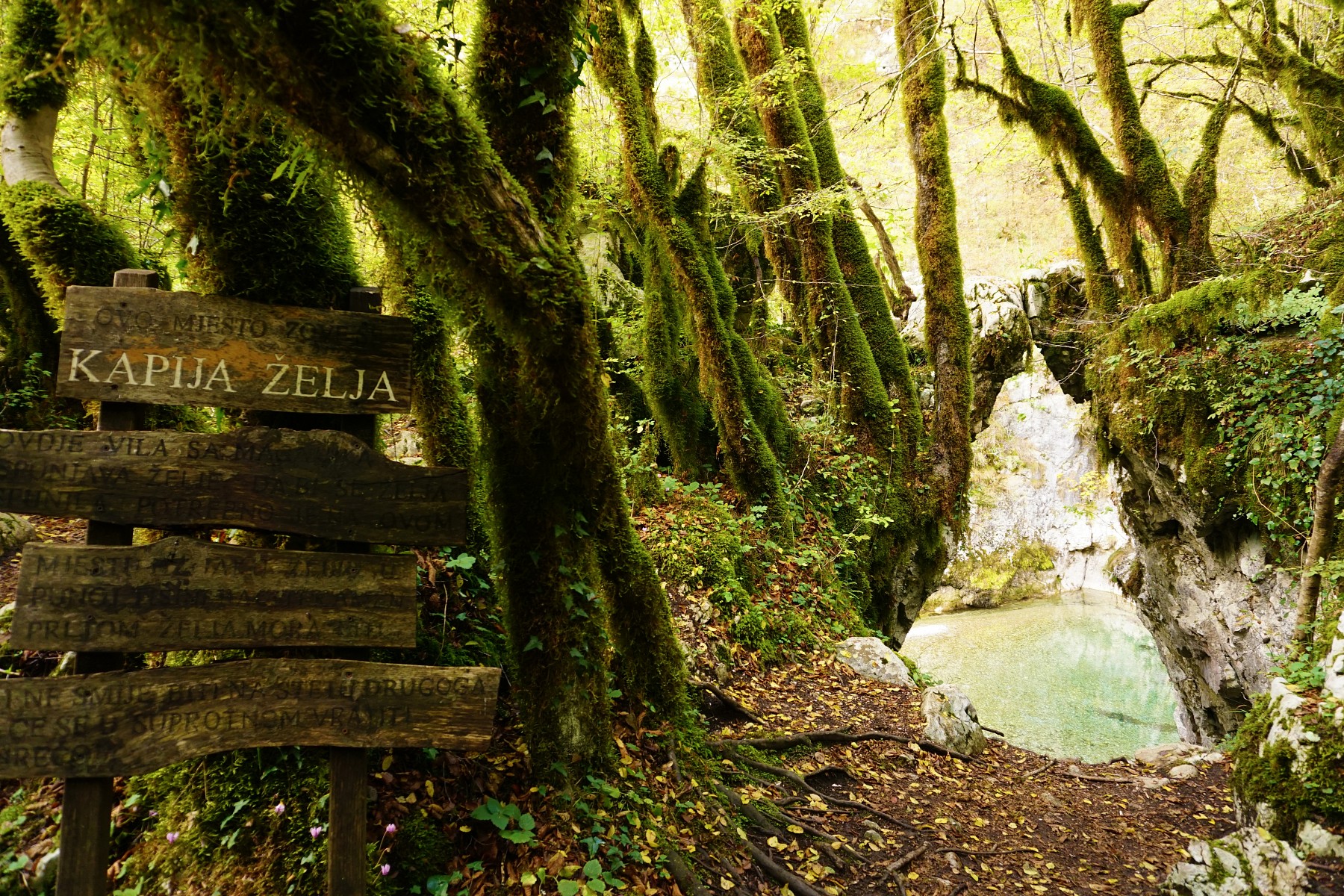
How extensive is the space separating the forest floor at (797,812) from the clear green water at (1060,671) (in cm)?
520

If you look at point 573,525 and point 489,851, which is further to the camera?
point 573,525

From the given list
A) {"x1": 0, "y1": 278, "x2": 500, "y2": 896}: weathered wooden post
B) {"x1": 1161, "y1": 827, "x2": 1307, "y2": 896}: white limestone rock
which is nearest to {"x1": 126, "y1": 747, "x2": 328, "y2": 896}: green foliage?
{"x1": 0, "y1": 278, "x2": 500, "y2": 896}: weathered wooden post

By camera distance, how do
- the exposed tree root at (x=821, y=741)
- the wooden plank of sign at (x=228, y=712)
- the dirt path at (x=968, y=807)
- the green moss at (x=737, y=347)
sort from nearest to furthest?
the wooden plank of sign at (x=228, y=712), the dirt path at (x=968, y=807), the exposed tree root at (x=821, y=741), the green moss at (x=737, y=347)

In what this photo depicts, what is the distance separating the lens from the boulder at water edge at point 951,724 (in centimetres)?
552

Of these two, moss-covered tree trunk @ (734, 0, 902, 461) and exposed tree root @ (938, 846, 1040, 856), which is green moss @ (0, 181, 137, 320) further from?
moss-covered tree trunk @ (734, 0, 902, 461)

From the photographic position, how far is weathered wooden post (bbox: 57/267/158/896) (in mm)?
2092

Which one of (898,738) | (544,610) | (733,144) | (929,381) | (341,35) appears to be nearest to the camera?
(341,35)

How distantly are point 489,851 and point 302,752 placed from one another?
872 millimetres

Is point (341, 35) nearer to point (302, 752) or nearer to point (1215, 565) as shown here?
point (302, 752)

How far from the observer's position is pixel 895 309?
1215cm

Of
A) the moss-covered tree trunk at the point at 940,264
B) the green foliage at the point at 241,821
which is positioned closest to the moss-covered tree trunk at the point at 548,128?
the green foliage at the point at 241,821

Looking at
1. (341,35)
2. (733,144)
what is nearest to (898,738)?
(341,35)

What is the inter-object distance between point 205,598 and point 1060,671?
1980 centimetres

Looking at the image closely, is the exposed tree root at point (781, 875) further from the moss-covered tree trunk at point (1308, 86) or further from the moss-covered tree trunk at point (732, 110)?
the moss-covered tree trunk at point (1308, 86)
